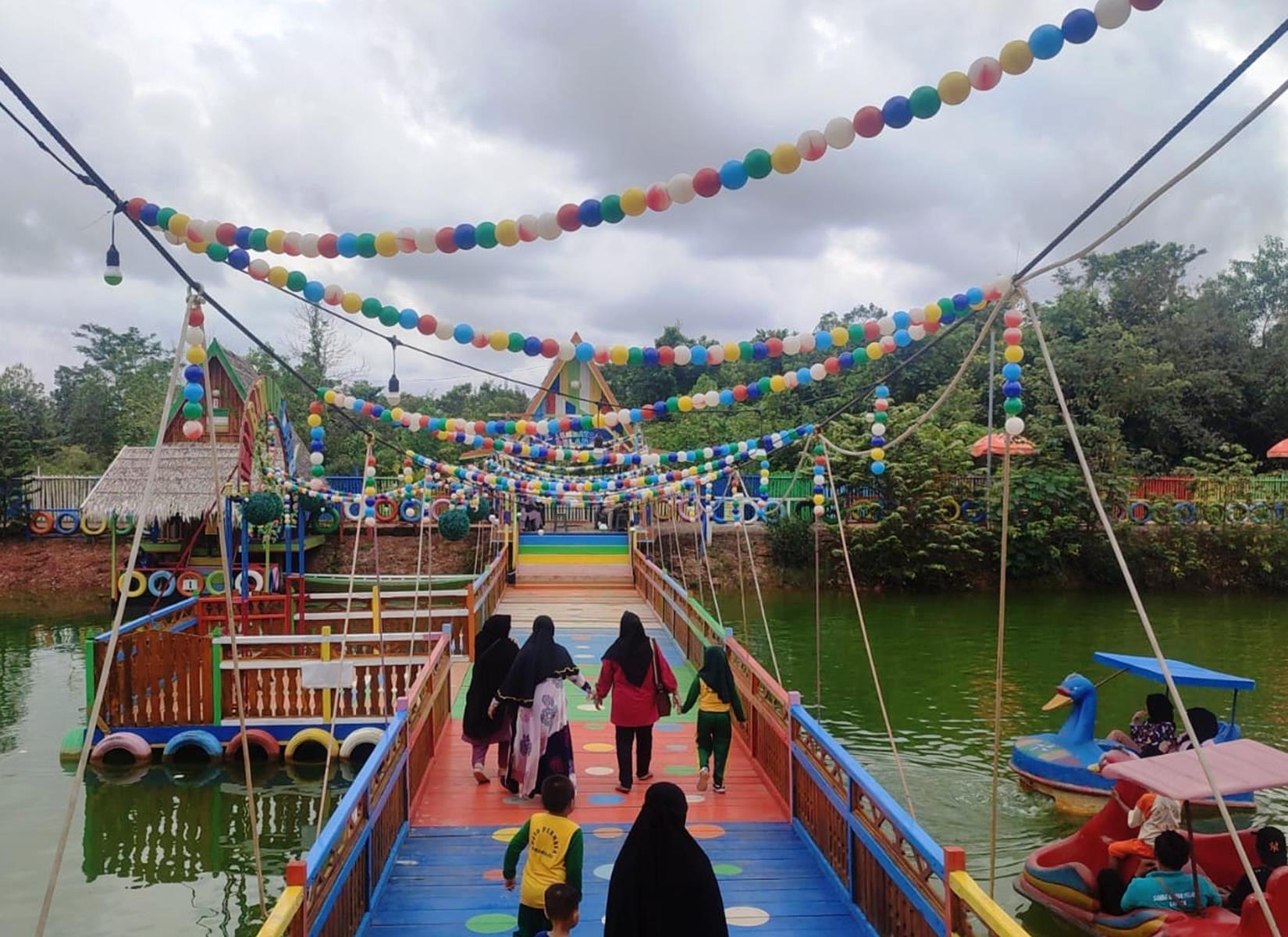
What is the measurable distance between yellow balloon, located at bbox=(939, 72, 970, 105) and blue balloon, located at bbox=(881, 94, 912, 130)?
5.1 inches

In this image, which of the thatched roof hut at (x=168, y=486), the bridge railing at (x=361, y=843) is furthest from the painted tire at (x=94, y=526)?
the bridge railing at (x=361, y=843)

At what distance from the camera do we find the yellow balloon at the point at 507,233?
4.54m

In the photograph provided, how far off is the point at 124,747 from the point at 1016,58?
1072cm

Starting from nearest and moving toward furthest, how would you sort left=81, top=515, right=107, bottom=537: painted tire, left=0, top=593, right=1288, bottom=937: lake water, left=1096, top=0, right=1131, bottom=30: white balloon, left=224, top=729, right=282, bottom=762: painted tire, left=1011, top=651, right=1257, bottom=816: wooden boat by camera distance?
left=1096, top=0, right=1131, bottom=30: white balloon < left=0, top=593, right=1288, bottom=937: lake water < left=1011, top=651, right=1257, bottom=816: wooden boat < left=224, top=729, right=282, bottom=762: painted tire < left=81, top=515, right=107, bottom=537: painted tire

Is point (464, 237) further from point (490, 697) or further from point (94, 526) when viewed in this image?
point (94, 526)

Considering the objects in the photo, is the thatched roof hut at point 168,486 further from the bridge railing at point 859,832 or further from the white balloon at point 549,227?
the white balloon at point 549,227

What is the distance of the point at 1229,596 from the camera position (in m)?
27.7

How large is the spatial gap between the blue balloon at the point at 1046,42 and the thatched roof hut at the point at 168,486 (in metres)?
21.5

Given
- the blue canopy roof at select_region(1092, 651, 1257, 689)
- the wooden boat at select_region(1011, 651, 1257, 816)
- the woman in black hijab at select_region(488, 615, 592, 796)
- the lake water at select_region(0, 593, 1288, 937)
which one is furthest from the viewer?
the wooden boat at select_region(1011, 651, 1257, 816)

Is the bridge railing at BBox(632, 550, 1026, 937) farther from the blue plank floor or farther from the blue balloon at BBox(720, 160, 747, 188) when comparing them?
the blue balloon at BBox(720, 160, 747, 188)

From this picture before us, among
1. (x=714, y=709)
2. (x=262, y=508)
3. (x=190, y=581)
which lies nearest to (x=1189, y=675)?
(x=714, y=709)

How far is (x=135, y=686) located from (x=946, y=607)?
1992 centimetres

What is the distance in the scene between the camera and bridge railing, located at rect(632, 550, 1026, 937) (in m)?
3.92

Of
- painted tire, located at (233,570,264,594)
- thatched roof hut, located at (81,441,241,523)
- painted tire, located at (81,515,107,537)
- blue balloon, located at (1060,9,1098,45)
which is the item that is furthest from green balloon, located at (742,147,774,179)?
painted tire, located at (81,515,107,537)
